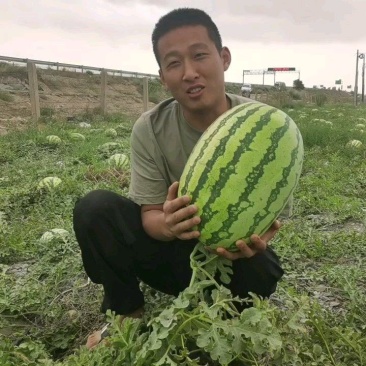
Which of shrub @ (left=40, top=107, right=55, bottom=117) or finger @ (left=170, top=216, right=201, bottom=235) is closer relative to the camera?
finger @ (left=170, top=216, right=201, bottom=235)

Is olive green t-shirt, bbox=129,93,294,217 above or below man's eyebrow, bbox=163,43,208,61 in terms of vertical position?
below

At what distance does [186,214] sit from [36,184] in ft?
11.3

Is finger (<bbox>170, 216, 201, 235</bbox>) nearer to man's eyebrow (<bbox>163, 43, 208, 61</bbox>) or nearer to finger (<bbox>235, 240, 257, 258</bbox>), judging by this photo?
finger (<bbox>235, 240, 257, 258</bbox>)

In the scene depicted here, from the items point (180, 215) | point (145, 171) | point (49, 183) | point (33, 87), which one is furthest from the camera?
point (33, 87)

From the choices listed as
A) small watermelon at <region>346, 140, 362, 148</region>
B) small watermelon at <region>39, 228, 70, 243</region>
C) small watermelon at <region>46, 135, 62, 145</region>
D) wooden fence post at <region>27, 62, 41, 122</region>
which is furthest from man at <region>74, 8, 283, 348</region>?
wooden fence post at <region>27, 62, 41, 122</region>

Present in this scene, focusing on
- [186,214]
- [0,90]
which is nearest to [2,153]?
[186,214]

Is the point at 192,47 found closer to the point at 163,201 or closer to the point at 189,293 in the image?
the point at 163,201

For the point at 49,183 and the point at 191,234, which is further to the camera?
the point at 49,183

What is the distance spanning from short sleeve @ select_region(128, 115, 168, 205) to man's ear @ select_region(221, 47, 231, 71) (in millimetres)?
460

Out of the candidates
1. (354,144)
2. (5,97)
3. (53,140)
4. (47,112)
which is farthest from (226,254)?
(5,97)

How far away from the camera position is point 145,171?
246cm

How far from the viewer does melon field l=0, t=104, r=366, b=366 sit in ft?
5.34

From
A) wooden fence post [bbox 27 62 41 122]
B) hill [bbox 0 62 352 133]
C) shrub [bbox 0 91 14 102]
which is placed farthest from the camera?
shrub [bbox 0 91 14 102]

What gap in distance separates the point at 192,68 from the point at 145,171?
1.72 ft
